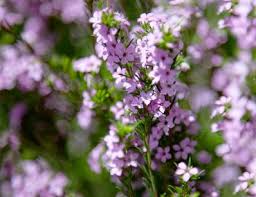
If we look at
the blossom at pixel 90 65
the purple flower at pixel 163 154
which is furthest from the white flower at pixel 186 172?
the blossom at pixel 90 65

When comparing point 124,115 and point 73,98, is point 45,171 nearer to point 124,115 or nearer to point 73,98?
point 73,98

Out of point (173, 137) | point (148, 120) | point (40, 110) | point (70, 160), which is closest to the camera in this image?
point (148, 120)

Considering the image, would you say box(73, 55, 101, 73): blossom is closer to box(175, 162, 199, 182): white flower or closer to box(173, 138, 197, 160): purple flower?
box(173, 138, 197, 160): purple flower

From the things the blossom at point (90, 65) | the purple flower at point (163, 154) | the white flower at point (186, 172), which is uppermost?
the blossom at point (90, 65)

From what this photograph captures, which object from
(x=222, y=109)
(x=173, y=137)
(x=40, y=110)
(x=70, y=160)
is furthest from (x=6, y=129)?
(x=222, y=109)

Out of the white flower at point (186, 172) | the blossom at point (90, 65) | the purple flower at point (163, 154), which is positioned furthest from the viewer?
the blossom at point (90, 65)

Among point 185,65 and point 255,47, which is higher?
point 255,47

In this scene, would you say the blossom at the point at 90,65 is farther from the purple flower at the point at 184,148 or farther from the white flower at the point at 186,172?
the white flower at the point at 186,172

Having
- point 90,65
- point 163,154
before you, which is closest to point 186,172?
point 163,154

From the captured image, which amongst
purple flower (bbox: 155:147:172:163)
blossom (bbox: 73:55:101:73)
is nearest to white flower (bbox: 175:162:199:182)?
purple flower (bbox: 155:147:172:163)

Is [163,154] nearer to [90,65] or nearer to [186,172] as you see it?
[186,172]

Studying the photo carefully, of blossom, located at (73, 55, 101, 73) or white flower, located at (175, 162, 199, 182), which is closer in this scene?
white flower, located at (175, 162, 199, 182)
